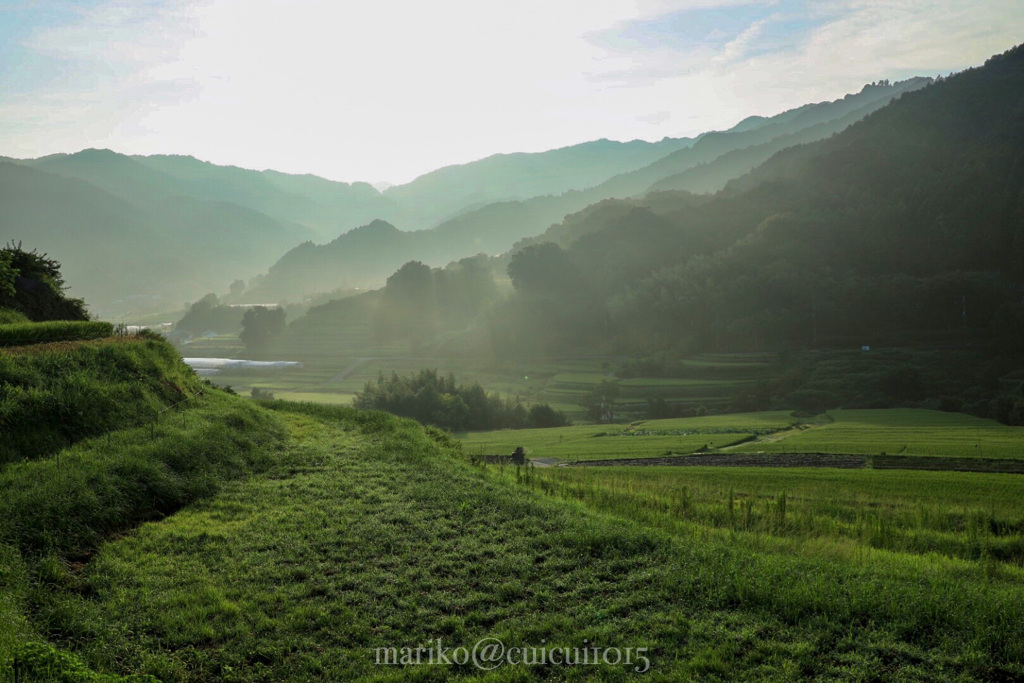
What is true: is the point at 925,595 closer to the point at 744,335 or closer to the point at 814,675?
the point at 814,675

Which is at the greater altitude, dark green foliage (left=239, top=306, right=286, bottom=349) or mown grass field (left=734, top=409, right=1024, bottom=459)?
dark green foliage (left=239, top=306, right=286, bottom=349)

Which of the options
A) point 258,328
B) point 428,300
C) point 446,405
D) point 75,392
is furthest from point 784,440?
point 258,328

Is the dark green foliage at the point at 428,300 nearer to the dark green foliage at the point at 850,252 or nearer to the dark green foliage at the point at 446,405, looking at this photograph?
the dark green foliage at the point at 850,252

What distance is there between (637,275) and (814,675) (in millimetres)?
142300

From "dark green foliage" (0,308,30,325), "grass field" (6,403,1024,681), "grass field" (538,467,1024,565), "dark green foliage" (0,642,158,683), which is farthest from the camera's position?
"dark green foliage" (0,308,30,325)

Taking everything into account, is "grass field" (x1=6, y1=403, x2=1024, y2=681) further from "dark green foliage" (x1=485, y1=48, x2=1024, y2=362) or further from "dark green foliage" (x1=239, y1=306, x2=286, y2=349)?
"dark green foliage" (x1=239, y1=306, x2=286, y2=349)

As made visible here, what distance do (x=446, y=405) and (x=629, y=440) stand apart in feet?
85.8

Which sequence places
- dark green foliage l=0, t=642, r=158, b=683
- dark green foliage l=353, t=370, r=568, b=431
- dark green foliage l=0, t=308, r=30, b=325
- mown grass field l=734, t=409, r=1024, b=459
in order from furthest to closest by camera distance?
dark green foliage l=353, t=370, r=568, b=431 < mown grass field l=734, t=409, r=1024, b=459 < dark green foliage l=0, t=308, r=30, b=325 < dark green foliage l=0, t=642, r=158, b=683

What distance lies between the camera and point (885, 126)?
535ft

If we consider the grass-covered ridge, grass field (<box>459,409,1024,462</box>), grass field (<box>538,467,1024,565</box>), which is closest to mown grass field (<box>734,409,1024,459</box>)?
grass field (<box>459,409,1024,462</box>)

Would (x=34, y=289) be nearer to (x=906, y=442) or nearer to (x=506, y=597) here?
(x=506, y=597)

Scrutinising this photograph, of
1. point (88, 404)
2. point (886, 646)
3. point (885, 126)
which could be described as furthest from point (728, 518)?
point (885, 126)

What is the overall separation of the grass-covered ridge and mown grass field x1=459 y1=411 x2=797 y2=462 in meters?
13.8

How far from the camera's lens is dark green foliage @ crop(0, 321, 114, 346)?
1806 cm
